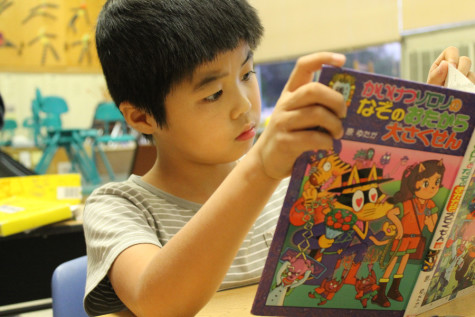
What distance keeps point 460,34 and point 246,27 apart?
7.11 feet

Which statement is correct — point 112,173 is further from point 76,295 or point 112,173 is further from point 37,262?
point 76,295

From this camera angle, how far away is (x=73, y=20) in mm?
5305

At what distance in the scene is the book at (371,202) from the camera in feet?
1.34

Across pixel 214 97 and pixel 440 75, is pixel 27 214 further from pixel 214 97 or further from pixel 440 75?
pixel 440 75

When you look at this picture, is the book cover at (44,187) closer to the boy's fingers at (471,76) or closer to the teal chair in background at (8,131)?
the boy's fingers at (471,76)

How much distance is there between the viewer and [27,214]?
1312 mm

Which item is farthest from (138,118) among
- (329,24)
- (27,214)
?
(329,24)

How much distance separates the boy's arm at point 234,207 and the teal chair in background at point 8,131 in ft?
16.5

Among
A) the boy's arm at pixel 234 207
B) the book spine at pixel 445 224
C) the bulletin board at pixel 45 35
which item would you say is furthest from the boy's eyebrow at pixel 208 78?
the bulletin board at pixel 45 35

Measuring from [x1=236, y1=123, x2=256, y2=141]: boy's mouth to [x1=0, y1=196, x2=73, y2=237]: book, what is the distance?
843 mm

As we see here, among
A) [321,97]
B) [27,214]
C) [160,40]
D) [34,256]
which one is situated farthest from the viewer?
[34,256]

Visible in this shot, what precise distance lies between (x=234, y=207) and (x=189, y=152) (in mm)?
332

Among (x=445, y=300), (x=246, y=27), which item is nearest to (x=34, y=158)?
(x=246, y=27)

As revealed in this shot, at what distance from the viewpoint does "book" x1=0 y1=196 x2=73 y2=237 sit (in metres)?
1.29
